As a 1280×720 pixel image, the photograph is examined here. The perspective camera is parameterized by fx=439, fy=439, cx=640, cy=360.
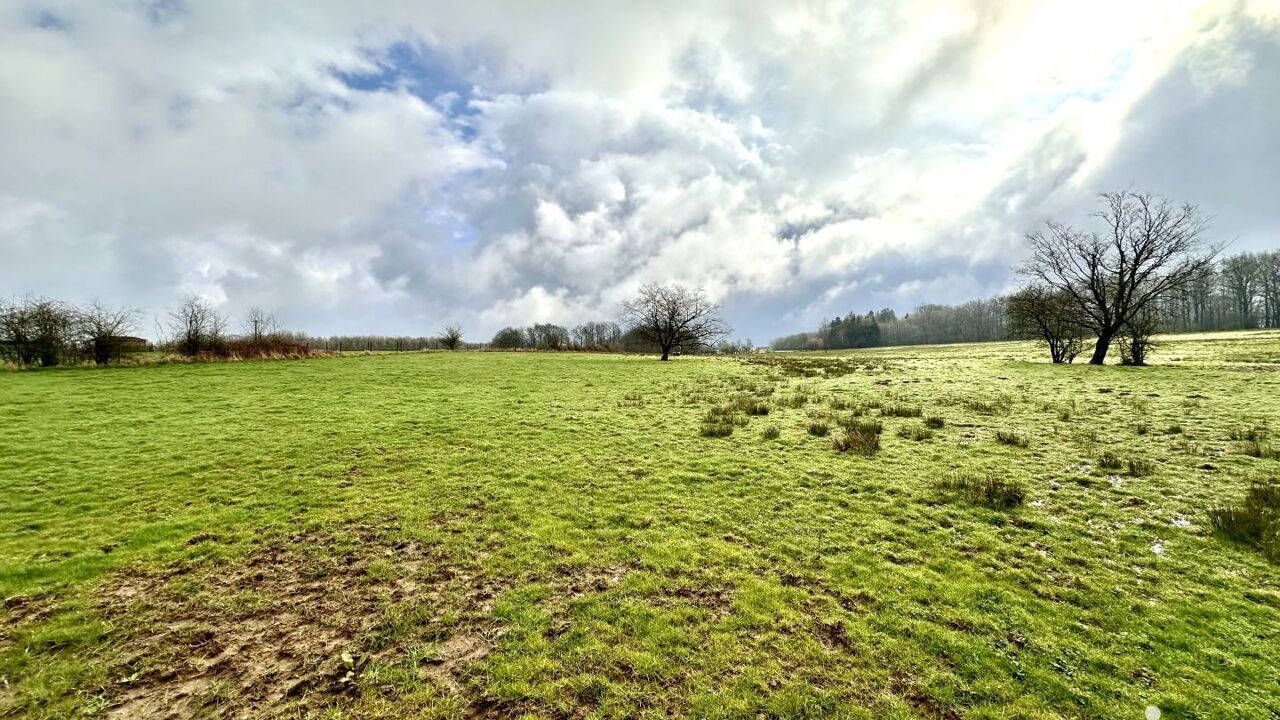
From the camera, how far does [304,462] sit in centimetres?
1086

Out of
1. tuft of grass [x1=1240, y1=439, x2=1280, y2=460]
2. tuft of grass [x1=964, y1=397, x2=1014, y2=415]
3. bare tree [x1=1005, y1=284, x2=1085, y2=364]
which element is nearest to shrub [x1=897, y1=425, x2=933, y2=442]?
tuft of grass [x1=964, y1=397, x2=1014, y2=415]

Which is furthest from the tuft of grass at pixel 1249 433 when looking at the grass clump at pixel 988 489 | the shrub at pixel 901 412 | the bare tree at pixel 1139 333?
the bare tree at pixel 1139 333

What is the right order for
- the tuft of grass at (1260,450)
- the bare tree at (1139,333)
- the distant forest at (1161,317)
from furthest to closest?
1. the distant forest at (1161,317)
2. the bare tree at (1139,333)
3. the tuft of grass at (1260,450)

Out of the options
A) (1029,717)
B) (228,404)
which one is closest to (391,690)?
(1029,717)

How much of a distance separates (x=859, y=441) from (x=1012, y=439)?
12.8 ft

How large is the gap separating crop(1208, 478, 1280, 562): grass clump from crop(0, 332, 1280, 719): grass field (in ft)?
0.83

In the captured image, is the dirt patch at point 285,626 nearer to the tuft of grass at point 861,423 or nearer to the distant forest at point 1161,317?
the tuft of grass at point 861,423

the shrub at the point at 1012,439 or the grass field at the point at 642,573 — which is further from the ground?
the shrub at the point at 1012,439

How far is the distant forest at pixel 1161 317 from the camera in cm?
7988

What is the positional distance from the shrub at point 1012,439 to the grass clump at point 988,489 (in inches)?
124

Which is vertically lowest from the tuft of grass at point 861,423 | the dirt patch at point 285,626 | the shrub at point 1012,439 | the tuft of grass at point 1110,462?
the dirt patch at point 285,626

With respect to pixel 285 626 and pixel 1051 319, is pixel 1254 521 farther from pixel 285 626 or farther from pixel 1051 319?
pixel 1051 319

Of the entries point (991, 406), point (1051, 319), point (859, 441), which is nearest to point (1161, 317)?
point (1051, 319)

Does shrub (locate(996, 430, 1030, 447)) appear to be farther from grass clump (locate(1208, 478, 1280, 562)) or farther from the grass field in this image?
grass clump (locate(1208, 478, 1280, 562))
